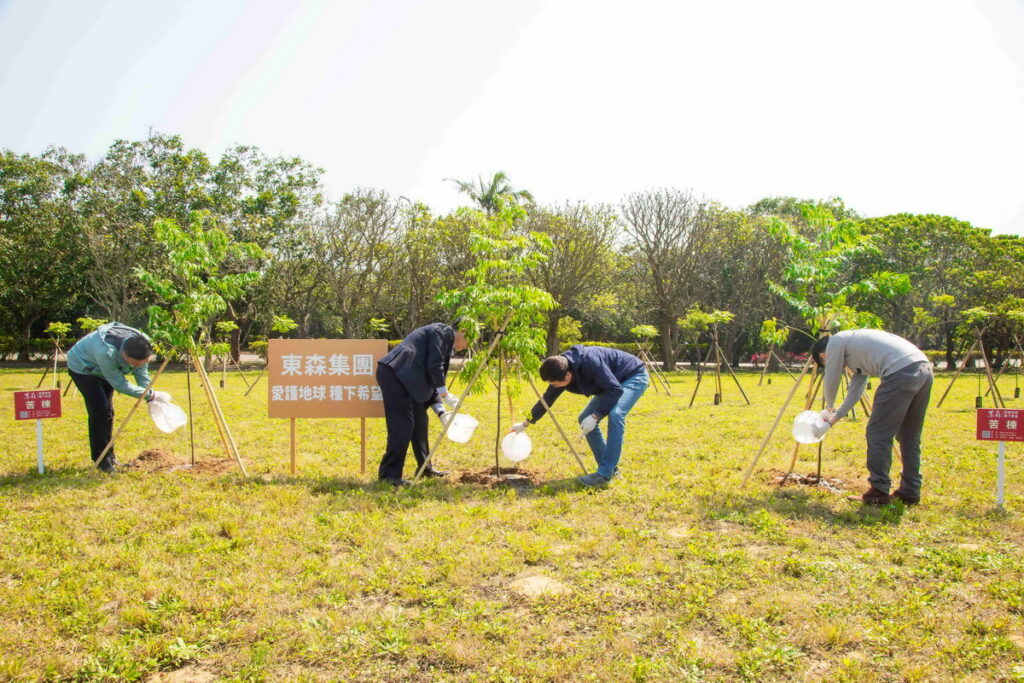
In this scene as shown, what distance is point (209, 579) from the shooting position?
436 centimetres

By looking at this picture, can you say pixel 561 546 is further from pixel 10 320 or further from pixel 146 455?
pixel 10 320

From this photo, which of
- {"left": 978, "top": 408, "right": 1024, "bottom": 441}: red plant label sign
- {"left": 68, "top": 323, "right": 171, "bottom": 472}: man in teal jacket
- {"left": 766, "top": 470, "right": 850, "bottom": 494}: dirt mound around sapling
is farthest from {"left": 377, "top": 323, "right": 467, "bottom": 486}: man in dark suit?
{"left": 978, "top": 408, "right": 1024, "bottom": 441}: red plant label sign

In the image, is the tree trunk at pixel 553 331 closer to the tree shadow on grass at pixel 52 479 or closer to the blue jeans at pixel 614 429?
the blue jeans at pixel 614 429

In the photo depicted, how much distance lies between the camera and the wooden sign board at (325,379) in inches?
297

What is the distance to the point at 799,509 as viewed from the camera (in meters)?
5.96

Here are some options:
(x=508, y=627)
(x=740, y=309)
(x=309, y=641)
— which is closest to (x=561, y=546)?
(x=508, y=627)

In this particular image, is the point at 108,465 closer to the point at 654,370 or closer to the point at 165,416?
the point at 165,416

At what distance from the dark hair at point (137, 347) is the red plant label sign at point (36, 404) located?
0.92 metres

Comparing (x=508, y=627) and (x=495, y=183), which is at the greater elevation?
(x=495, y=183)

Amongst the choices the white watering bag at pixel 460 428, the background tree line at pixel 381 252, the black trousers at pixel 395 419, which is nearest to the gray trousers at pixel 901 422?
the white watering bag at pixel 460 428

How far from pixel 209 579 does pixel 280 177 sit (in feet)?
95.1

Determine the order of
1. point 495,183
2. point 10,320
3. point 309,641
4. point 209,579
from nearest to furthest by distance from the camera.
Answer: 1. point 309,641
2. point 209,579
3. point 495,183
4. point 10,320

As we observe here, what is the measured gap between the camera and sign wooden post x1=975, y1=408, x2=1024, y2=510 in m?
5.87

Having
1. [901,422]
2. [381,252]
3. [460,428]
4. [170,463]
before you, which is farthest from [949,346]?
[170,463]
